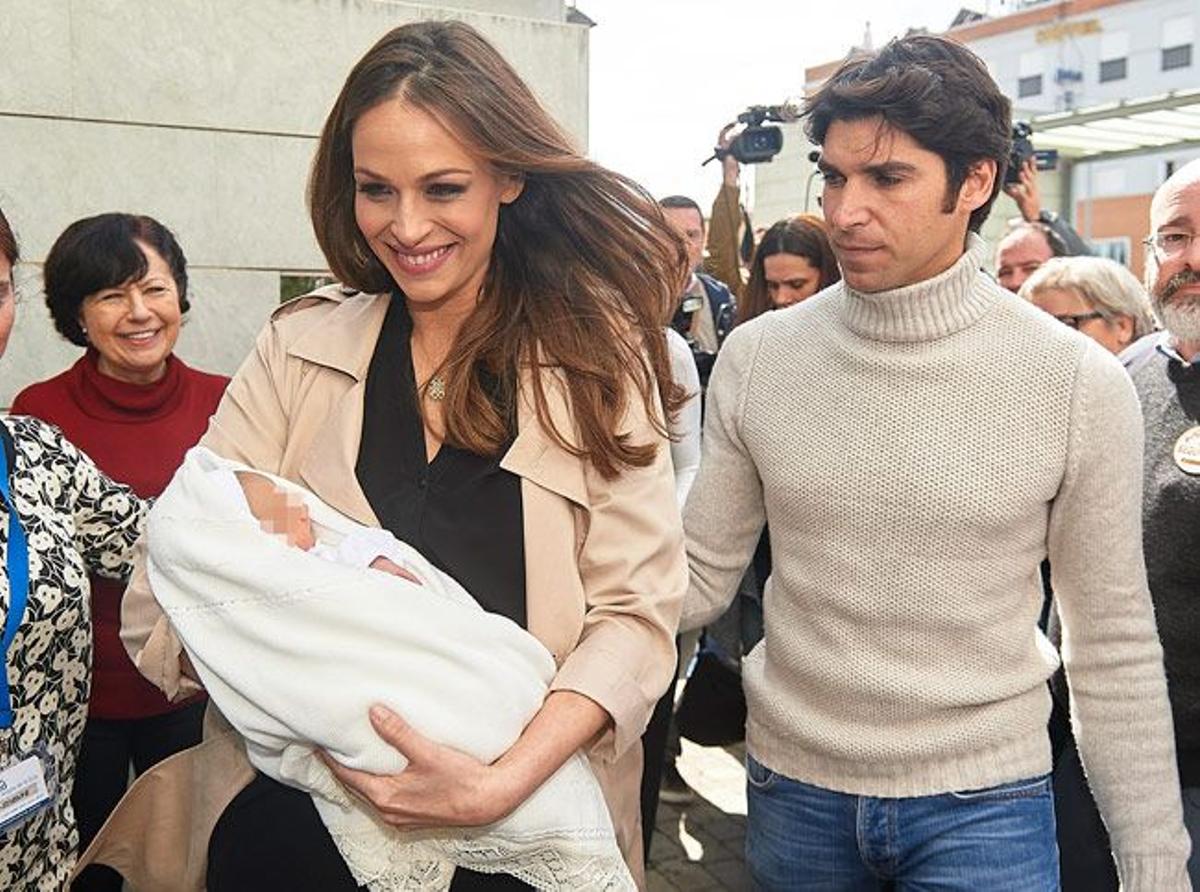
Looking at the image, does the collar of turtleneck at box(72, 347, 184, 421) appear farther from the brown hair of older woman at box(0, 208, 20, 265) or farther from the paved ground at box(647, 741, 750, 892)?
the paved ground at box(647, 741, 750, 892)

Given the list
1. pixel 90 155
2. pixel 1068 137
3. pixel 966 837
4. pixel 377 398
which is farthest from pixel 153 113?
pixel 1068 137

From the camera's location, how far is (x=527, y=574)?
1729 mm

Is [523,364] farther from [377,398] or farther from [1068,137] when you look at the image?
[1068,137]

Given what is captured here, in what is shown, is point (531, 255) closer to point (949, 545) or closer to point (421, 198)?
point (421, 198)

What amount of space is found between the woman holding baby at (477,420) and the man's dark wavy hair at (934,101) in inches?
19.2

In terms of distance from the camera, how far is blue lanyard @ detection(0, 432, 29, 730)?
214 cm

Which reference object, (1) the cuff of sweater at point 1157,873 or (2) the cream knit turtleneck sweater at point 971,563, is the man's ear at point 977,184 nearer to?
(2) the cream knit turtleneck sweater at point 971,563

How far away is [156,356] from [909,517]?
2274mm

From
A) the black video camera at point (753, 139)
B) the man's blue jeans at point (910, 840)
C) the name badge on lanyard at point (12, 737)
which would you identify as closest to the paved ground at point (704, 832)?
the man's blue jeans at point (910, 840)

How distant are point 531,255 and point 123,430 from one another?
186cm

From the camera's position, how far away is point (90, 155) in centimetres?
446

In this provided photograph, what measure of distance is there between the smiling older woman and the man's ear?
222 cm

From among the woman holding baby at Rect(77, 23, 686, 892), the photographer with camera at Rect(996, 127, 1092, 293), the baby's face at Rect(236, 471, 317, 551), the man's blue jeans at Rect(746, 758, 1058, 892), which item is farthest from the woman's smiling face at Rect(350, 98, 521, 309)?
the photographer with camera at Rect(996, 127, 1092, 293)

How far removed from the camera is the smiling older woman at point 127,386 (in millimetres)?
3141
